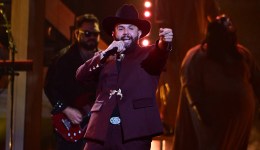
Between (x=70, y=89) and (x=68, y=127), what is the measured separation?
1.22 ft

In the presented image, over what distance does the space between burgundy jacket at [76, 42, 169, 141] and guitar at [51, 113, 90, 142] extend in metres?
1.22

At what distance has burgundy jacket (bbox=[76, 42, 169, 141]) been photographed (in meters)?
3.75

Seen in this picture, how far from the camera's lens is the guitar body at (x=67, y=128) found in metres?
5.14

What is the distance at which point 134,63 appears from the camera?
3.88 metres

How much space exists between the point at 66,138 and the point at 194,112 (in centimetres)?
154

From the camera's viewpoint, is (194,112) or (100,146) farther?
(194,112)

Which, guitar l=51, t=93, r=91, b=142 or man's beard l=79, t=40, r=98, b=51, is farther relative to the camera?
man's beard l=79, t=40, r=98, b=51

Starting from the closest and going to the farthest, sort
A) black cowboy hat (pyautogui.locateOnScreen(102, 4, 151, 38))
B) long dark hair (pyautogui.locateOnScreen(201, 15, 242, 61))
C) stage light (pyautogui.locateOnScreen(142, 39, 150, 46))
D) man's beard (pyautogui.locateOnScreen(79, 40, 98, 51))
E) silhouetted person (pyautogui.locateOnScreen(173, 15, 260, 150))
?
1. black cowboy hat (pyautogui.locateOnScreen(102, 4, 151, 38))
2. man's beard (pyautogui.locateOnScreen(79, 40, 98, 51))
3. silhouetted person (pyautogui.locateOnScreen(173, 15, 260, 150))
4. long dark hair (pyautogui.locateOnScreen(201, 15, 242, 61))
5. stage light (pyautogui.locateOnScreen(142, 39, 150, 46))

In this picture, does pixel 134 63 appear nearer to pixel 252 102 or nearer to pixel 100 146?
pixel 100 146

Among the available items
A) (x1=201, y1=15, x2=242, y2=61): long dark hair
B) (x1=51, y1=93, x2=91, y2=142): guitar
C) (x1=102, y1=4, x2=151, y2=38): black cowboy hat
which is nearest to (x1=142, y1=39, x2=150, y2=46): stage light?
(x1=201, y1=15, x2=242, y2=61): long dark hair

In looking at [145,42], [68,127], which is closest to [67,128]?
[68,127]

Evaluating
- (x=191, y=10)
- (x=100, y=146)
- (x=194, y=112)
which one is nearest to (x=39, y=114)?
(x=194, y=112)

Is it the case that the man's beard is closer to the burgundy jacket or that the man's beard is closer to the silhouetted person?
the silhouetted person

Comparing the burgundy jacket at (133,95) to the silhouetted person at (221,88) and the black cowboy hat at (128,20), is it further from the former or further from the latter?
the silhouetted person at (221,88)
